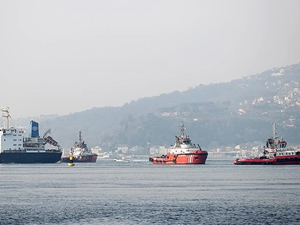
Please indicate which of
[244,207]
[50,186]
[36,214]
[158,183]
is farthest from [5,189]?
[244,207]

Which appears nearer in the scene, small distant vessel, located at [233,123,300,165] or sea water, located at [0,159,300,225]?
sea water, located at [0,159,300,225]

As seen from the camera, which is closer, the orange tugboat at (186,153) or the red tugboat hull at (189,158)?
the red tugboat hull at (189,158)

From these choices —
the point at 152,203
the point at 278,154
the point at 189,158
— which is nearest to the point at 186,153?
the point at 189,158

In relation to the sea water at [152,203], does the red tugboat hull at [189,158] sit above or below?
above

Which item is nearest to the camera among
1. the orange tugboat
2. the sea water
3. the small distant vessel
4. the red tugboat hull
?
the sea water

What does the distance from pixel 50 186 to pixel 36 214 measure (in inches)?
1439

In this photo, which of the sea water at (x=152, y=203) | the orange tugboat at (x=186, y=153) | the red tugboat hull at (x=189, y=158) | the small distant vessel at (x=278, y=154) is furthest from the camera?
the orange tugboat at (x=186, y=153)

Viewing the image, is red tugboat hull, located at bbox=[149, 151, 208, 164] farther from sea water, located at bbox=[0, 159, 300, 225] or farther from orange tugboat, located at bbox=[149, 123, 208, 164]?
sea water, located at bbox=[0, 159, 300, 225]

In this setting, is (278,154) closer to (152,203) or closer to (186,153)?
(186,153)

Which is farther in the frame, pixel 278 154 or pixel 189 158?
pixel 189 158

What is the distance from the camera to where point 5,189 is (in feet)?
319

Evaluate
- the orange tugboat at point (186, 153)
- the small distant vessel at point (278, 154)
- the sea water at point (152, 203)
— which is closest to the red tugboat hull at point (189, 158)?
the orange tugboat at point (186, 153)

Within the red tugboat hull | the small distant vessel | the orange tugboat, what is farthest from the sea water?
the orange tugboat

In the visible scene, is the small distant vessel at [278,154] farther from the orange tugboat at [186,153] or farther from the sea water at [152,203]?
the sea water at [152,203]
